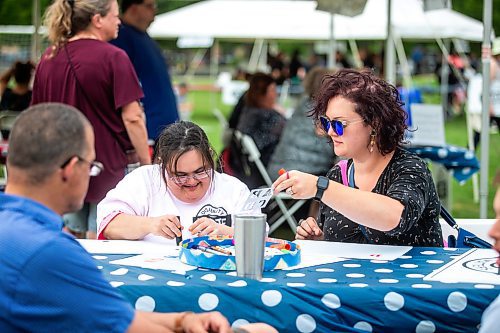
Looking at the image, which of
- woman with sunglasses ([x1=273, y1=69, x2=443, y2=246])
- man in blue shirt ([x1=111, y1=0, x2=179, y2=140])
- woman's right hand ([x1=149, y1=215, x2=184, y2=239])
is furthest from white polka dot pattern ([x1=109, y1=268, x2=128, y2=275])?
man in blue shirt ([x1=111, y1=0, x2=179, y2=140])

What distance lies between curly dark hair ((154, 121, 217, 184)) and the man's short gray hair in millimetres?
1214

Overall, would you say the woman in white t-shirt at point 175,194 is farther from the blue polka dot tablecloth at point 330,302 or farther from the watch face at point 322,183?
the blue polka dot tablecloth at point 330,302

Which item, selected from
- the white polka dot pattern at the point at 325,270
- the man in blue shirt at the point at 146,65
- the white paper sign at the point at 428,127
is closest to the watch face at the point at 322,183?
the white polka dot pattern at the point at 325,270

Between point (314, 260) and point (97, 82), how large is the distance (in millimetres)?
2005

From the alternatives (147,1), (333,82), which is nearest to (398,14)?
(147,1)

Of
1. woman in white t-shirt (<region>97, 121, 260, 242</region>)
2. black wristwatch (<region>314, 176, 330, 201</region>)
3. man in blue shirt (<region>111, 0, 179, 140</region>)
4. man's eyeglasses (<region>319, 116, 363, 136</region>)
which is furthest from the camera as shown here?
man in blue shirt (<region>111, 0, 179, 140</region>)

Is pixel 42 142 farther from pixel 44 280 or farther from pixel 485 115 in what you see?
pixel 485 115

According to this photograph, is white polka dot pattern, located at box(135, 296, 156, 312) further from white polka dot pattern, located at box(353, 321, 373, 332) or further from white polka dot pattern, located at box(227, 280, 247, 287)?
white polka dot pattern, located at box(353, 321, 373, 332)

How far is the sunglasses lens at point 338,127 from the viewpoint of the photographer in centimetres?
280

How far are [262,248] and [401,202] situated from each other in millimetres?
594

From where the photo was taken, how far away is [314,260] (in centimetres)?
255

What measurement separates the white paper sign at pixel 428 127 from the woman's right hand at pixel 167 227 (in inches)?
167

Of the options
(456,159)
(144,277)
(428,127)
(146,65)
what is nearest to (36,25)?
(146,65)

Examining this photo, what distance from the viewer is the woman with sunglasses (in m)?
2.76
